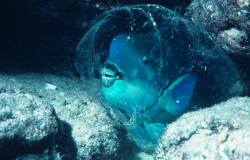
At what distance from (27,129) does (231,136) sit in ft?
5.67

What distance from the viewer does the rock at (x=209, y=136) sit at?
2469 mm

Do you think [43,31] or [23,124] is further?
[43,31]

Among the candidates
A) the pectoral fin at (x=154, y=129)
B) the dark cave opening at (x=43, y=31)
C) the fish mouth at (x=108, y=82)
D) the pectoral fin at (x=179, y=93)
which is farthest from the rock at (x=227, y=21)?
the fish mouth at (x=108, y=82)

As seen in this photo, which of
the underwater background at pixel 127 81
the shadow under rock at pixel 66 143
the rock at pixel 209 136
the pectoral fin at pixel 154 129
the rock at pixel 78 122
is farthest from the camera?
the pectoral fin at pixel 154 129

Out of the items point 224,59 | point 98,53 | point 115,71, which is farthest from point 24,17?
point 224,59

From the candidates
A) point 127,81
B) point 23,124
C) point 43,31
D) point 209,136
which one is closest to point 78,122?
point 127,81

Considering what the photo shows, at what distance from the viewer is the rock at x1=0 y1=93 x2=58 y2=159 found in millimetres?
2490

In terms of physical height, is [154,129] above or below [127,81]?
below

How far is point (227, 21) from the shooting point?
10.9ft

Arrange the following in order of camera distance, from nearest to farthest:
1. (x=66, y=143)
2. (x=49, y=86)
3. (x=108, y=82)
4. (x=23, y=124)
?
(x=23, y=124)
(x=66, y=143)
(x=108, y=82)
(x=49, y=86)

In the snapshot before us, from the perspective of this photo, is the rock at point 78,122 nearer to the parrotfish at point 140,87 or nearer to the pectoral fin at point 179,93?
the parrotfish at point 140,87

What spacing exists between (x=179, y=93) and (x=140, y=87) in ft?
1.44

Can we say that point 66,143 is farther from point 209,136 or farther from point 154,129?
point 209,136

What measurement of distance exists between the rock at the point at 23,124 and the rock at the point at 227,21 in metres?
2.07
